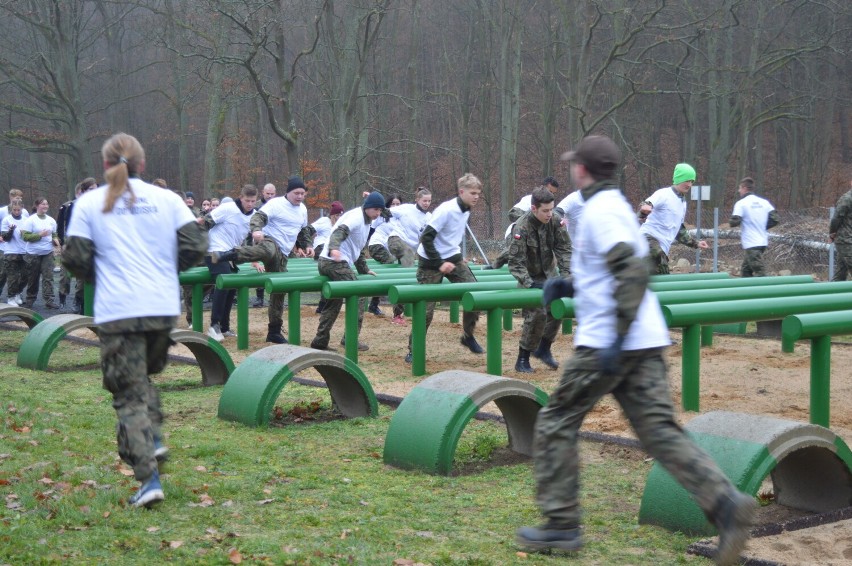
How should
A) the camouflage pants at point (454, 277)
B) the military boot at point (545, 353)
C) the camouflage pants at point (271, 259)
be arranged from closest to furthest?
the military boot at point (545, 353) → the camouflage pants at point (454, 277) → the camouflage pants at point (271, 259)

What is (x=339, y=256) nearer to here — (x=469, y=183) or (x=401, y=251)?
(x=469, y=183)

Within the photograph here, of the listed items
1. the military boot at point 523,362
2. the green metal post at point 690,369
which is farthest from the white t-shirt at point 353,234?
the green metal post at point 690,369

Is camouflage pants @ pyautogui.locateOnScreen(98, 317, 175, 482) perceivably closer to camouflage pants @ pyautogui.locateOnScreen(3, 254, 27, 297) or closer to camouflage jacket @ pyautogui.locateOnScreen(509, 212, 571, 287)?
camouflage jacket @ pyautogui.locateOnScreen(509, 212, 571, 287)

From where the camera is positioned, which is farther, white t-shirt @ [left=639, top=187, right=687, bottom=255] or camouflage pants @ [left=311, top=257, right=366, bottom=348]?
white t-shirt @ [left=639, top=187, right=687, bottom=255]

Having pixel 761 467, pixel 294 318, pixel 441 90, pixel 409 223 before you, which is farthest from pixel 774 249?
pixel 441 90

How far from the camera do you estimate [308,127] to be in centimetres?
4509

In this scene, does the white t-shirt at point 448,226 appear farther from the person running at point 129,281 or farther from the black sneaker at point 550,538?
the black sneaker at point 550,538

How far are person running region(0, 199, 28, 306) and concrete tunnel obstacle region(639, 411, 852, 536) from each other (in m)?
16.0

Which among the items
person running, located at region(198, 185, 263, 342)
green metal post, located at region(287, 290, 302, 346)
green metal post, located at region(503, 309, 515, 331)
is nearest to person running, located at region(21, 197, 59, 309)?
person running, located at region(198, 185, 263, 342)

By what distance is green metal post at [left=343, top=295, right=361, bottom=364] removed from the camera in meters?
12.3

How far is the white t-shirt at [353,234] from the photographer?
13070mm

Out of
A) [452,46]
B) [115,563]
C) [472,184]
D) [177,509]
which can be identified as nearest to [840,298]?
[472,184]

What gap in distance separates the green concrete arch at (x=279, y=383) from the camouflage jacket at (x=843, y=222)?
954 centimetres

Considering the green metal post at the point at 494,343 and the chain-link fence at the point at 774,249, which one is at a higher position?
the chain-link fence at the point at 774,249
